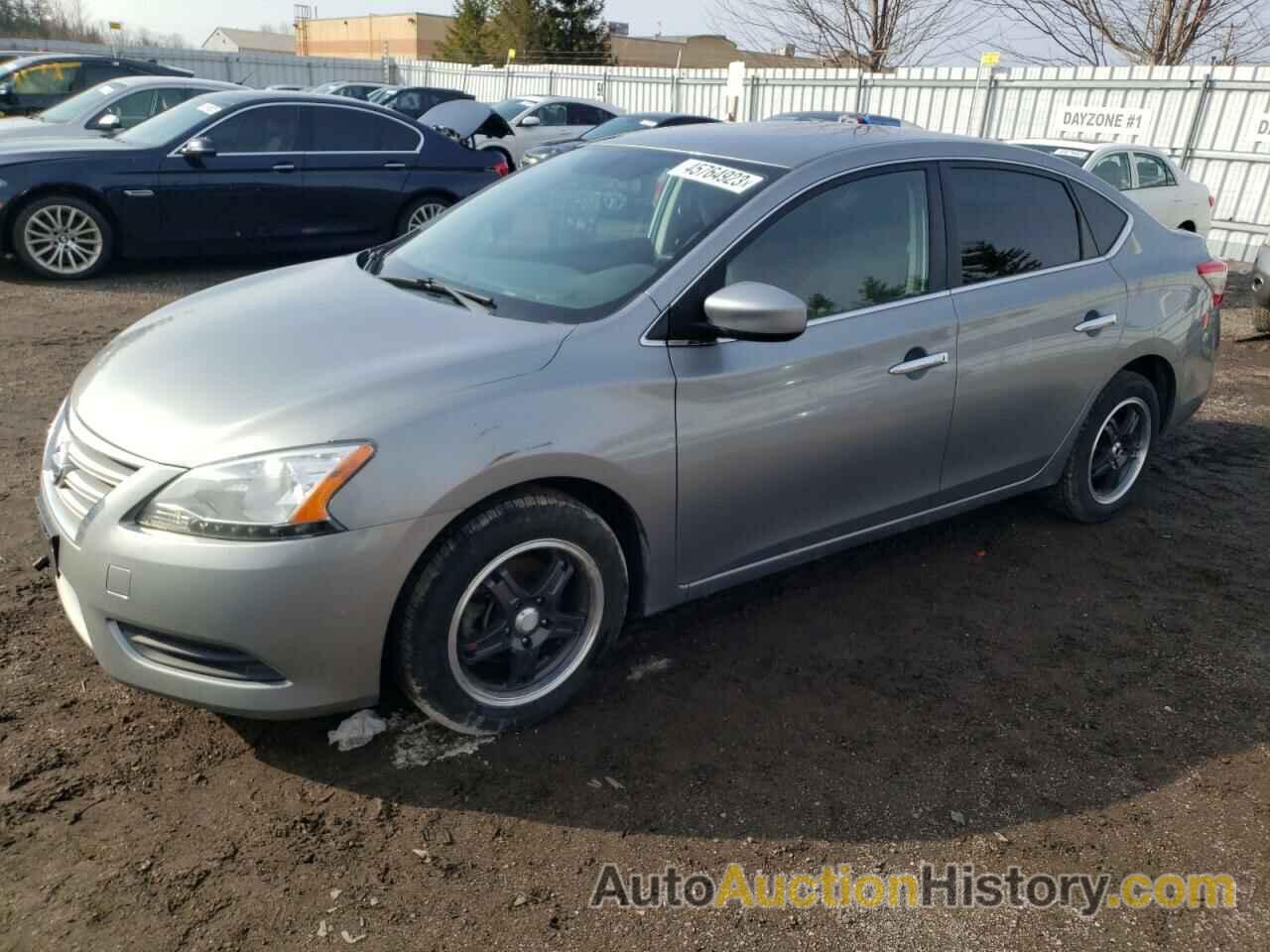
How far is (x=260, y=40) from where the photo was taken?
88.1m

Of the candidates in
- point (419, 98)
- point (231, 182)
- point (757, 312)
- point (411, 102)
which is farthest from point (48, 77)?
point (757, 312)

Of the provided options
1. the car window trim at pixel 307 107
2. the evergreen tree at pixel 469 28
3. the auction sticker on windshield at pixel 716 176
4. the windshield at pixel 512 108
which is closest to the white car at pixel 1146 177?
the car window trim at pixel 307 107

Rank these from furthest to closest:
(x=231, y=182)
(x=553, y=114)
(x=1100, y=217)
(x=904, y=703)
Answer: (x=553, y=114), (x=231, y=182), (x=1100, y=217), (x=904, y=703)

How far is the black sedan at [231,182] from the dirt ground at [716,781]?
16.4 feet

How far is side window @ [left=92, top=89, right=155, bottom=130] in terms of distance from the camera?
10281 millimetres

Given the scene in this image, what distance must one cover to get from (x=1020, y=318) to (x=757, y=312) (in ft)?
5.02

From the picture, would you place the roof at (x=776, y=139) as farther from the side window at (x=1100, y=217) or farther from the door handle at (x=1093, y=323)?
the door handle at (x=1093, y=323)

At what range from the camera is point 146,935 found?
7.47 ft

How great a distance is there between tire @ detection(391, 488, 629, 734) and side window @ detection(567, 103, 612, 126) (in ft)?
53.2

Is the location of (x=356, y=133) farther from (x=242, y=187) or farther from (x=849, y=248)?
(x=849, y=248)

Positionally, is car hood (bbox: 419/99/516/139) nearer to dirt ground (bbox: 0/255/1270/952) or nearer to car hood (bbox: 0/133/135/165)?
car hood (bbox: 0/133/135/165)

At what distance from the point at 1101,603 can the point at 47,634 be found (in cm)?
394

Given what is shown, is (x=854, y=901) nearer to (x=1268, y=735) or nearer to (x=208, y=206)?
(x=1268, y=735)

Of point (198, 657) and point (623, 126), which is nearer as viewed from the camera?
point (198, 657)
